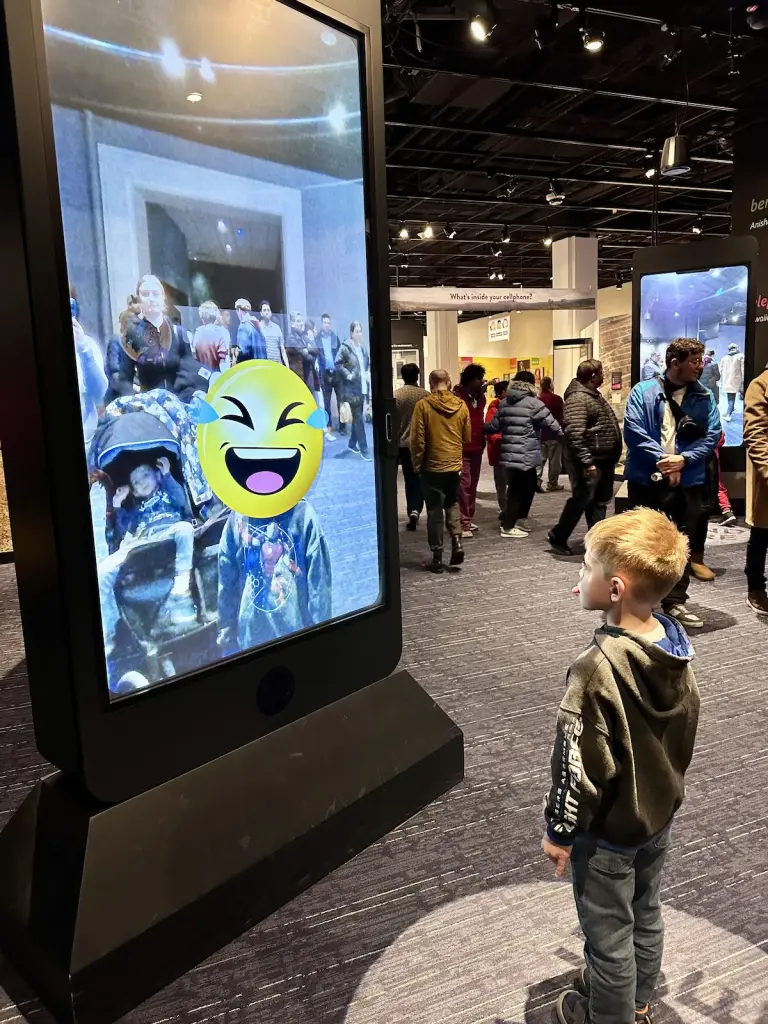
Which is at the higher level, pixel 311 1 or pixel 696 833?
pixel 311 1

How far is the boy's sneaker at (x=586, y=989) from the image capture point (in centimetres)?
140

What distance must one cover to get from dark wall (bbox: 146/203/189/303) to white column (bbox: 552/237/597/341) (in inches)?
496

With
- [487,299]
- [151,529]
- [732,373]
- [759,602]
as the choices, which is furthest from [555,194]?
[151,529]

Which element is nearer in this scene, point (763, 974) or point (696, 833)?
point (763, 974)

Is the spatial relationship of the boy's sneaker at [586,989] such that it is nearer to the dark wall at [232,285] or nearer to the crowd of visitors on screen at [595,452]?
the crowd of visitors on screen at [595,452]

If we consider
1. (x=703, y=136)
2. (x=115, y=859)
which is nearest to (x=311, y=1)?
(x=115, y=859)

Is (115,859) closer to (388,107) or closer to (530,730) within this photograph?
(530,730)

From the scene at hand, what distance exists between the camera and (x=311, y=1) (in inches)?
71.5

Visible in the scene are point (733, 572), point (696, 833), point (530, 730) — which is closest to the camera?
point (696, 833)

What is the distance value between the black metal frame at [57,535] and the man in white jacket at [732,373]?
19.3ft

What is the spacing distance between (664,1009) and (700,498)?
110 inches

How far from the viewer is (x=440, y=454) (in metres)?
4.93

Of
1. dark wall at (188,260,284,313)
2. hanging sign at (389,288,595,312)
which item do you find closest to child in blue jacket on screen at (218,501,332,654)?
dark wall at (188,260,284,313)

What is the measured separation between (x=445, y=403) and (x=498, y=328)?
15.4 metres
